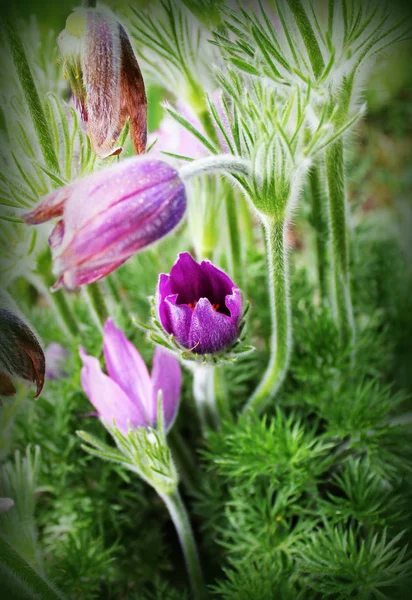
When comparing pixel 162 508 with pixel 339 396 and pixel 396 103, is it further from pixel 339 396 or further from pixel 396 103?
pixel 396 103

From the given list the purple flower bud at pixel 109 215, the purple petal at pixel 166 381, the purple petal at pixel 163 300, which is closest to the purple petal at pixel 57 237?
the purple flower bud at pixel 109 215

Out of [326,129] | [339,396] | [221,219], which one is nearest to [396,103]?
[221,219]

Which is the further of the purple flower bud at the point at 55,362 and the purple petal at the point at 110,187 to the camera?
the purple flower bud at the point at 55,362

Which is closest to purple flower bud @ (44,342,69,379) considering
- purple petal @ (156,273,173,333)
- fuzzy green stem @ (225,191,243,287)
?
fuzzy green stem @ (225,191,243,287)

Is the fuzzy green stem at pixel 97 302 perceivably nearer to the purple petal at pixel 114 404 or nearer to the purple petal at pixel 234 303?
the purple petal at pixel 114 404

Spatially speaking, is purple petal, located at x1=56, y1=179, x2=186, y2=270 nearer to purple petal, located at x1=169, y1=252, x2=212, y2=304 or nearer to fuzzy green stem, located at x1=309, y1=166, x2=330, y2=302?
purple petal, located at x1=169, y1=252, x2=212, y2=304

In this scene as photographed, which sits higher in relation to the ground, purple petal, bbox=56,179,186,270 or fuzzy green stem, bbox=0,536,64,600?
purple petal, bbox=56,179,186,270

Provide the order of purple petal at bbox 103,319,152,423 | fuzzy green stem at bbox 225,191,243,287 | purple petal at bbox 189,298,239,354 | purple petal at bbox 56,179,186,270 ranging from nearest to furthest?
purple petal at bbox 56,179,186,270 → purple petal at bbox 189,298,239,354 → purple petal at bbox 103,319,152,423 → fuzzy green stem at bbox 225,191,243,287
